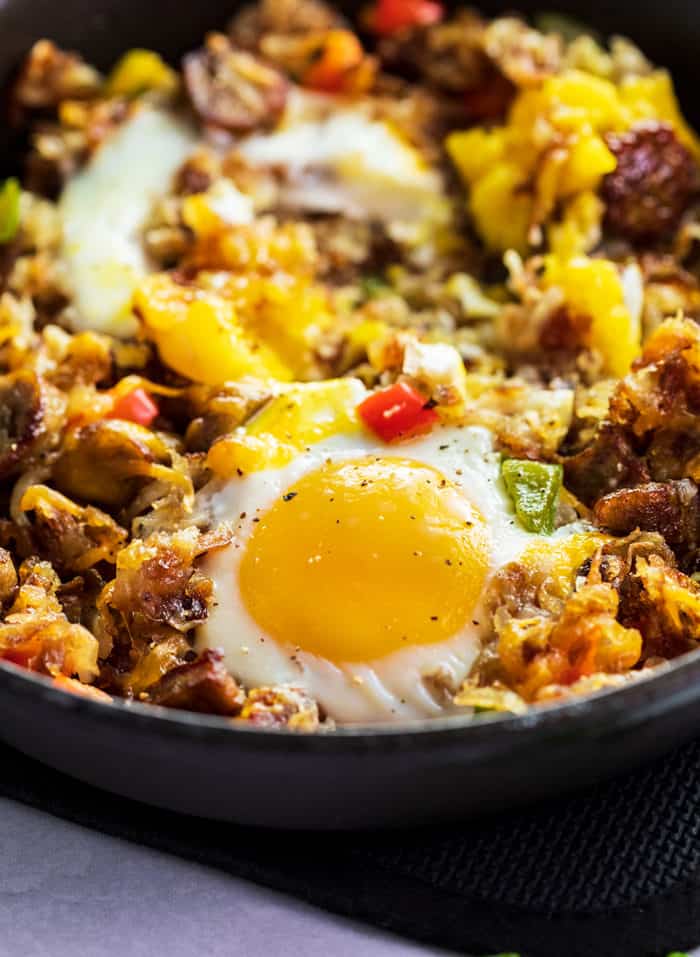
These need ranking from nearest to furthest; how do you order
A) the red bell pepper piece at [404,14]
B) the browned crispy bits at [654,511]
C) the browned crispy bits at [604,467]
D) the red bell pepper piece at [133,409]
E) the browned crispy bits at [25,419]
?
the browned crispy bits at [654,511]
the browned crispy bits at [604,467]
the browned crispy bits at [25,419]
the red bell pepper piece at [133,409]
the red bell pepper piece at [404,14]

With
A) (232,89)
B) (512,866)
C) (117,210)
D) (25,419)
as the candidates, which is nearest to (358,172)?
(232,89)

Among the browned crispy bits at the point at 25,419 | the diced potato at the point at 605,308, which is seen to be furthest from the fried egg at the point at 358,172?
the browned crispy bits at the point at 25,419

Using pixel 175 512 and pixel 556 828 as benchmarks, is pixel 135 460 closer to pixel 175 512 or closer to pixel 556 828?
pixel 175 512

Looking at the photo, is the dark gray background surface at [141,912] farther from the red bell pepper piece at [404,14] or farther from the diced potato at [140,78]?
the red bell pepper piece at [404,14]

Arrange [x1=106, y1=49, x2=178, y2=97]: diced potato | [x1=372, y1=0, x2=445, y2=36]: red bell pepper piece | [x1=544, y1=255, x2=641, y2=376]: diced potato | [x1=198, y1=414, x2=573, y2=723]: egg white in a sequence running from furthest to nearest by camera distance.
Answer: [x1=372, y1=0, x2=445, y2=36]: red bell pepper piece
[x1=106, y1=49, x2=178, y2=97]: diced potato
[x1=544, y1=255, x2=641, y2=376]: diced potato
[x1=198, y1=414, x2=573, y2=723]: egg white

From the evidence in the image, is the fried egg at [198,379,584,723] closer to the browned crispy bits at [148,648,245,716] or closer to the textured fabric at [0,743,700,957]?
the browned crispy bits at [148,648,245,716]

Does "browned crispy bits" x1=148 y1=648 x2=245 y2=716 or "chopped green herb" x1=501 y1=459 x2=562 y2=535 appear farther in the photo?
"chopped green herb" x1=501 y1=459 x2=562 y2=535

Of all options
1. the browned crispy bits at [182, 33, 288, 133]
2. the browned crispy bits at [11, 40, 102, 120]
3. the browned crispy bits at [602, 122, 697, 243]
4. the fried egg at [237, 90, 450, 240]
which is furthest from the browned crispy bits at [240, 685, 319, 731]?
the browned crispy bits at [11, 40, 102, 120]
